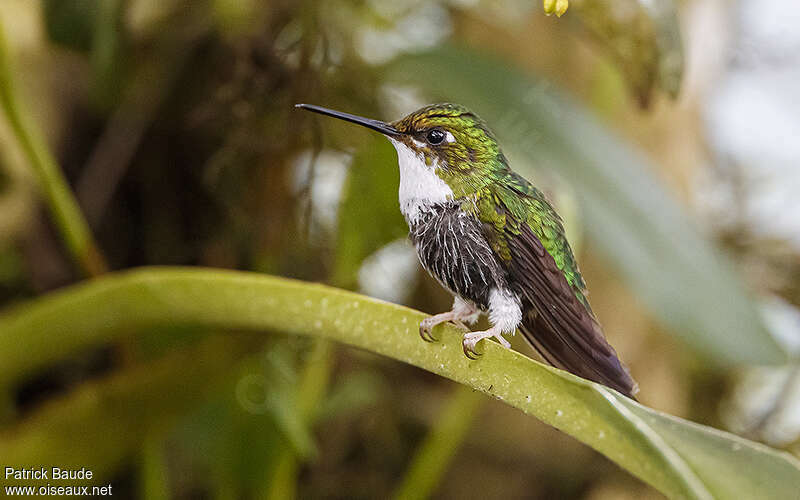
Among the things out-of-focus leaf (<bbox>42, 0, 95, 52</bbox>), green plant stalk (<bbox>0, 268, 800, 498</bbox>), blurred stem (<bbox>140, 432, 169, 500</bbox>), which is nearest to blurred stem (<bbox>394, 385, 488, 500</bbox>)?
blurred stem (<bbox>140, 432, 169, 500</bbox>)

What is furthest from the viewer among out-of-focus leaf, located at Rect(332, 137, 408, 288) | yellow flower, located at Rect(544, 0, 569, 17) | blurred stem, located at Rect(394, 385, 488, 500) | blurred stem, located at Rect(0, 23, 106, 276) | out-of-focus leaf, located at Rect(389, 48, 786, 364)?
blurred stem, located at Rect(394, 385, 488, 500)

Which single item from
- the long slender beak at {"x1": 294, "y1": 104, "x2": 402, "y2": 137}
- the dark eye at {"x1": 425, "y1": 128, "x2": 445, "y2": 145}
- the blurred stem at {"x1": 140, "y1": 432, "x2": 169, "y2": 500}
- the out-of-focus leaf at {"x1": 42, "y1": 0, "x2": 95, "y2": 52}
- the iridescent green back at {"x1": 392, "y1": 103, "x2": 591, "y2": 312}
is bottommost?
the iridescent green back at {"x1": 392, "y1": 103, "x2": 591, "y2": 312}

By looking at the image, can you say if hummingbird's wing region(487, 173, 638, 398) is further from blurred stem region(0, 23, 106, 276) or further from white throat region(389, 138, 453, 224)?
blurred stem region(0, 23, 106, 276)

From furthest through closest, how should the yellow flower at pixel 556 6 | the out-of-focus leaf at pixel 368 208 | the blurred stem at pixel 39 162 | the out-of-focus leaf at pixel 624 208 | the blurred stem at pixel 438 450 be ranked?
the blurred stem at pixel 438 450
the blurred stem at pixel 39 162
the out-of-focus leaf at pixel 624 208
the out-of-focus leaf at pixel 368 208
the yellow flower at pixel 556 6

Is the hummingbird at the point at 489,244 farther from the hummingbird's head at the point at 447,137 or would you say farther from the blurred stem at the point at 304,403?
the blurred stem at the point at 304,403

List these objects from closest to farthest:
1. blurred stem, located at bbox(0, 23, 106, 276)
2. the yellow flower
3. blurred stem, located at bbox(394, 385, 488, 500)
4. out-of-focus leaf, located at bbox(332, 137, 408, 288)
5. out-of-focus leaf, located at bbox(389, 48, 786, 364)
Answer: the yellow flower
out-of-focus leaf, located at bbox(332, 137, 408, 288)
out-of-focus leaf, located at bbox(389, 48, 786, 364)
blurred stem, located at bbox(0, 23, 106, 276)
blurred stem, located at bbox(394, 385, 488, 500)

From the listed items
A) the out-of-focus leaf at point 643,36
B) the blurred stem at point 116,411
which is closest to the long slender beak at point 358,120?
the out-of-focus leaf at point 643,36

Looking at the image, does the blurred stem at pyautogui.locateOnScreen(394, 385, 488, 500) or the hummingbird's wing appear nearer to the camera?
the hummingbird's wing
